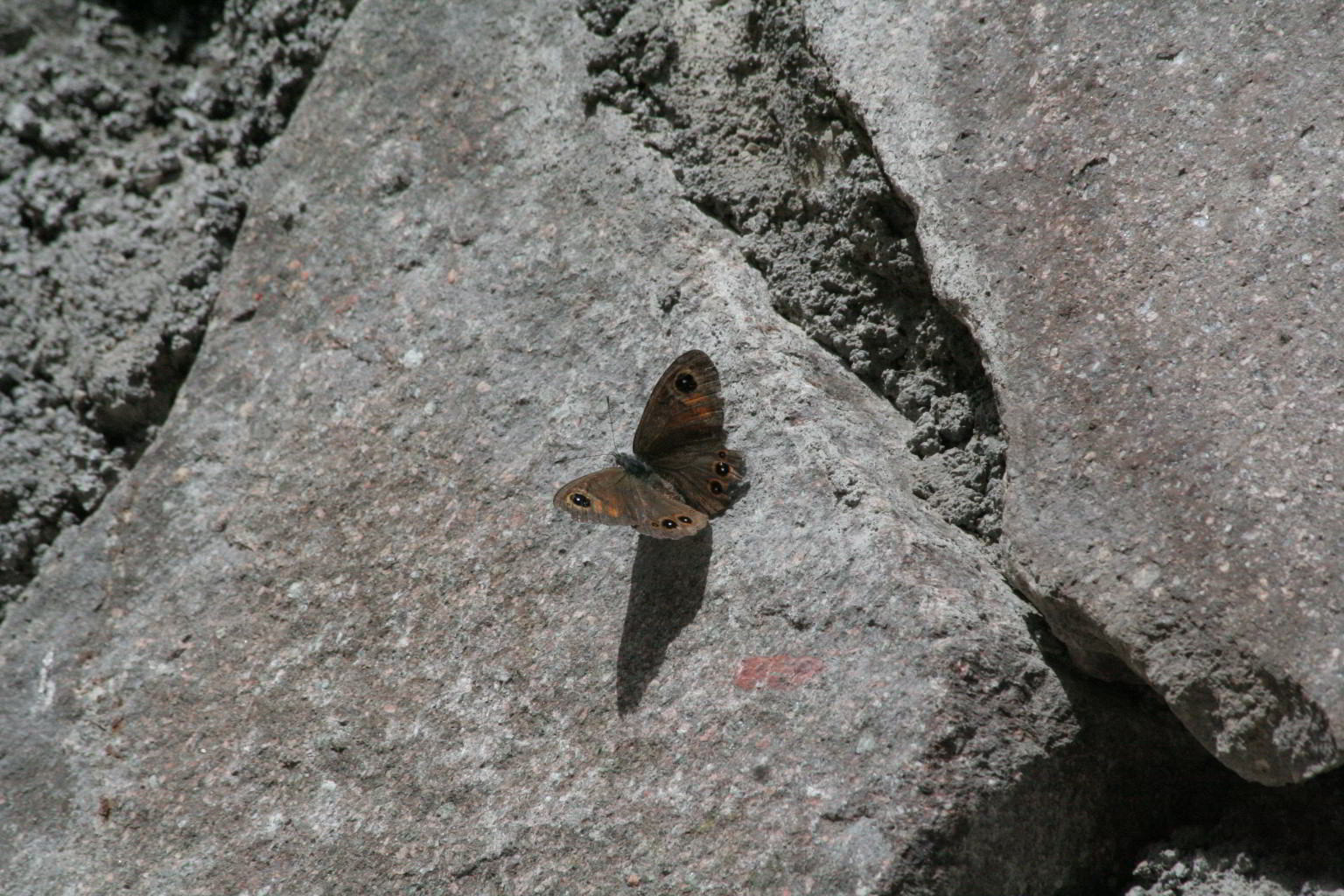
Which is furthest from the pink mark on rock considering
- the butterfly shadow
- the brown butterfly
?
the brown butterfly

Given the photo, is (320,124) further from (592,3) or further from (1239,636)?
(1239,636)

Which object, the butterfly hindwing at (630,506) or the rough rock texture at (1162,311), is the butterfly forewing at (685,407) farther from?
the rough rock texture at (1162,311)

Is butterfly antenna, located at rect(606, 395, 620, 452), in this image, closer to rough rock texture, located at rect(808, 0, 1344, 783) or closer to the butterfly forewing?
the butterfly forewing

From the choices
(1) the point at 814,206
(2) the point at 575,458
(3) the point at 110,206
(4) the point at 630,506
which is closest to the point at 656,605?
(4) the point at 630,506

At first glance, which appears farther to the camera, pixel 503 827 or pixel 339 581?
pixel 339 581

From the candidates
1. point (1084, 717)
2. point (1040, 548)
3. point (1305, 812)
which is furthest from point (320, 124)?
point (1305, 812)
